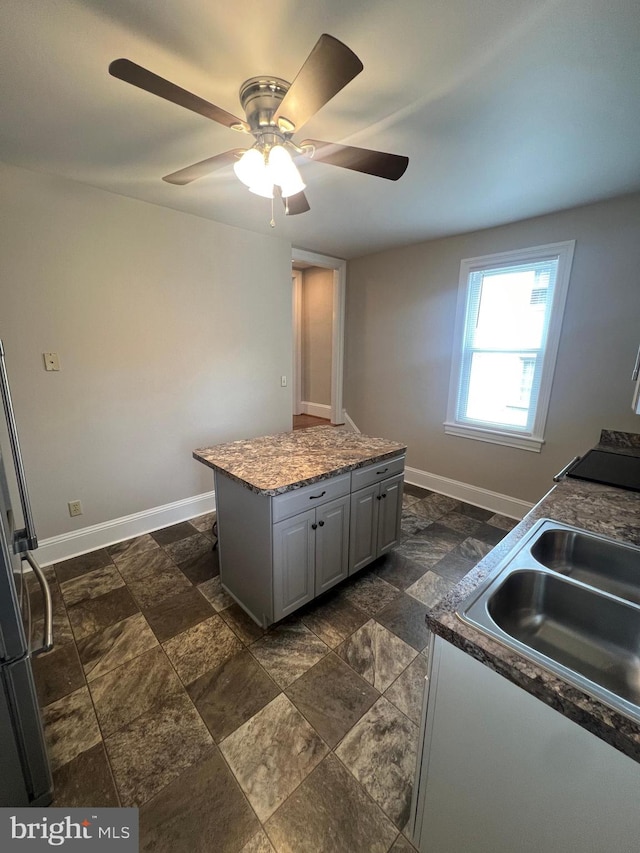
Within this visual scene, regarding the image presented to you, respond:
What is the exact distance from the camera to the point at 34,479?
2311 mm

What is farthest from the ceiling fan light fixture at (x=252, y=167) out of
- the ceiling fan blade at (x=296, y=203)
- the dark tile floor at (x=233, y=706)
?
the dark tile floor at (x=233, y=706)

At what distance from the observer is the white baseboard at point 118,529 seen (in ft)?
7.98

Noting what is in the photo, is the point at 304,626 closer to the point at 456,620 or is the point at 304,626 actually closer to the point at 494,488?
the point at 456,620

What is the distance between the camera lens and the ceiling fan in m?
0.96

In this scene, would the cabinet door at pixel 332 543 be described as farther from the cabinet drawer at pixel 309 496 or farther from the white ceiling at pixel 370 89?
the white ceiling at pixel 370 89

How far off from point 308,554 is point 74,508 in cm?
183

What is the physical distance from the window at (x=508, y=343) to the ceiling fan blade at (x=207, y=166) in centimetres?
241

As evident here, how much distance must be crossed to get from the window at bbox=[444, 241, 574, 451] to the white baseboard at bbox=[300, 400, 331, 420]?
277 cm

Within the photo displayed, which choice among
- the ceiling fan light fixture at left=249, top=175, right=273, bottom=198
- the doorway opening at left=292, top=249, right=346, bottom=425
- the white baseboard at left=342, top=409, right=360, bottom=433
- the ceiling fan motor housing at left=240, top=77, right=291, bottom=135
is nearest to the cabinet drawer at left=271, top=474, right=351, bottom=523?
the ceiling fan light fixture at left=249, top=175, right=273, bottom=198

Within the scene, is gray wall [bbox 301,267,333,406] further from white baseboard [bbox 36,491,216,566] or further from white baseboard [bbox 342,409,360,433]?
white baseboard [bbox 36,491,216,566]

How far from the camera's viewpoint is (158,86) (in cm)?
102

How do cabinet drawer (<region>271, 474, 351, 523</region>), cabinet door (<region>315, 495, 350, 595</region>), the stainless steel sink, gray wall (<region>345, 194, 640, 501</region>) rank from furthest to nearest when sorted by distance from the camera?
gray wall (<region>345, 194, 640, 501</region>), cabinet door (<region>315, 495, 350, 595</region>), cabinet drawer (<region>271, 474, 351, 523</region>), the stainless steel sink

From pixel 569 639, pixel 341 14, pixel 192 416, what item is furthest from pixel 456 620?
pixel 192 416

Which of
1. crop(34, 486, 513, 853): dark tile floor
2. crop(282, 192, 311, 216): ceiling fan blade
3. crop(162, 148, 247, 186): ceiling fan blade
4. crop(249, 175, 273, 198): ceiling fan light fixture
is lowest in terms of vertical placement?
crop(34, 486, 513, 853): dark tile floor
